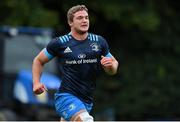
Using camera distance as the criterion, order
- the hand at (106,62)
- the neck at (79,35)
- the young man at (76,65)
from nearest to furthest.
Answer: the hand at (106,62) → the young man at (76,65) → the neck at (79,35)

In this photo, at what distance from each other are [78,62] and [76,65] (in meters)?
0.04

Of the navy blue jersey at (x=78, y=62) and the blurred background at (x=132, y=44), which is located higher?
the navy blue jersey at (x=78, y=62)

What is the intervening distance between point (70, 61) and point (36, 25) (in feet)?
48.0

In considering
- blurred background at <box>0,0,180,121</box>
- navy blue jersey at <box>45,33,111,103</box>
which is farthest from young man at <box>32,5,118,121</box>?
blurred background at <box>0,0,180,121</box>

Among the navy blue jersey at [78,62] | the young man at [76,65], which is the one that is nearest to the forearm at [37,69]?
the young man at [76,65]

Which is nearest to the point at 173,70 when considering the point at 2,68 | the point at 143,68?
the point at 143,68

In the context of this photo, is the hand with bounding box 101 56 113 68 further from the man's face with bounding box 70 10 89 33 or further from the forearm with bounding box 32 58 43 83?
the forearm with bounding box 32 58 43 83

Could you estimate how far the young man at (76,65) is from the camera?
950 cm

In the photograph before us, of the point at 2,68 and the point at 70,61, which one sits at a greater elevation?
the point at 70,61

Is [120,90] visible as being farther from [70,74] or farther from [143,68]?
[70,74]

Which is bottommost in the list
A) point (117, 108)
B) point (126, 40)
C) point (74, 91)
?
point (117, 108)

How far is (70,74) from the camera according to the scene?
9555mm

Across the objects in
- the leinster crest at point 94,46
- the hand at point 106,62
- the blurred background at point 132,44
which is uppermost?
the leinster crest at point 94,46

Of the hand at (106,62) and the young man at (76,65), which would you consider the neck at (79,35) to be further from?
the hand at (106,62)
